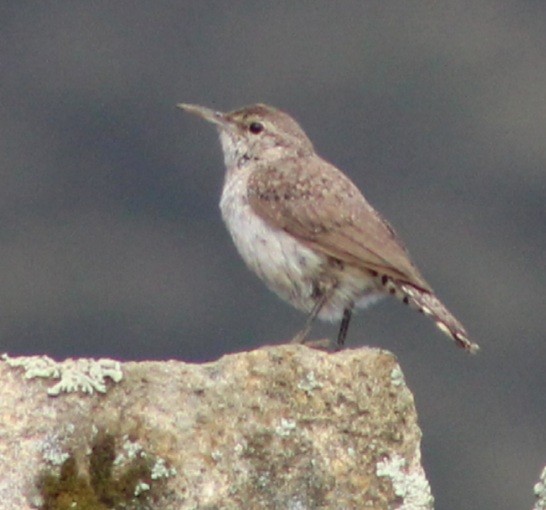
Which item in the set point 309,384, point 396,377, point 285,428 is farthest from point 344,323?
point 285,428

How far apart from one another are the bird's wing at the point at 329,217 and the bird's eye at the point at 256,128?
602 mm

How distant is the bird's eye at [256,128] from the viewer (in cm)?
825

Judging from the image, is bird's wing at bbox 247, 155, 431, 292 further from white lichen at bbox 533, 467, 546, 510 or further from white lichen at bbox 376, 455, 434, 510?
white lichen at bbox 376, 455, 434, 510

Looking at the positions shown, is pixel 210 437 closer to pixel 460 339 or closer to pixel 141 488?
pixel 141 488

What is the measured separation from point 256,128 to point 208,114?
1.59ft

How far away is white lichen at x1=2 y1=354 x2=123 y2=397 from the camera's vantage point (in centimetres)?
400

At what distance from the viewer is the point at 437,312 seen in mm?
6367

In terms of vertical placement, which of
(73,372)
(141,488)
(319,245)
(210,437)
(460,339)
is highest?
(319,245)

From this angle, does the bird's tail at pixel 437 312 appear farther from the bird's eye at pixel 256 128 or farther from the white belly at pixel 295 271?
the bird's eye at pixel 256 128

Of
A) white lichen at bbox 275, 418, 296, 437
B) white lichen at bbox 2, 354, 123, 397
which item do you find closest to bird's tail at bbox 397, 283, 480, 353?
white lichen at bbox 275, 418, 296, 437

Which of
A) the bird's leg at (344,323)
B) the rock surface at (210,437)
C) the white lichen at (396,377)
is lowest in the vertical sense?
the rock surface at (210,437)

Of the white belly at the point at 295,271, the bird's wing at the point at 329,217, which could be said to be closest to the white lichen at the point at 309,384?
the bird's wing at the point at 329,217

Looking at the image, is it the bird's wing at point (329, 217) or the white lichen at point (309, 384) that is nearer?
the white lichen at point (309, 384)

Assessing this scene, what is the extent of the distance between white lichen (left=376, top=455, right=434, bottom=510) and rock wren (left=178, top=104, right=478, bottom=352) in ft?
7.01
